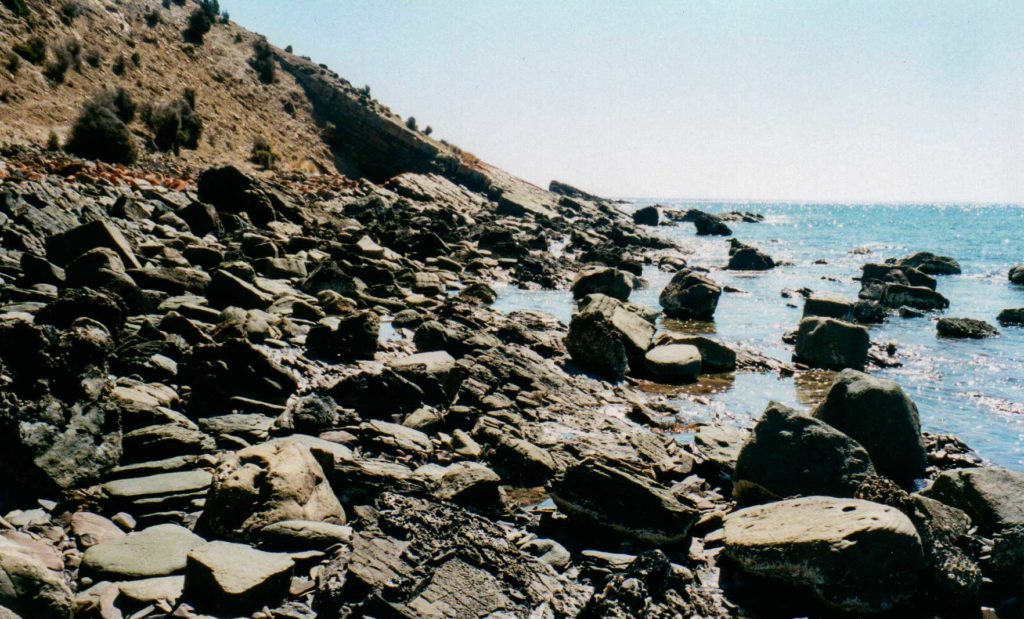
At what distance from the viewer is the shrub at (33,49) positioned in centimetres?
3170

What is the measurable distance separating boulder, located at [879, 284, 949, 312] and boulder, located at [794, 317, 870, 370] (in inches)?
480


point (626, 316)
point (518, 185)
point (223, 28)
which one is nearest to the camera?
point (626, 316)

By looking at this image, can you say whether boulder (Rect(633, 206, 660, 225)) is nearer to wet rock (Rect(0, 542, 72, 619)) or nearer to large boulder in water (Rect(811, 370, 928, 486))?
large boulder in water (Rect(811, 370, 928, 486))

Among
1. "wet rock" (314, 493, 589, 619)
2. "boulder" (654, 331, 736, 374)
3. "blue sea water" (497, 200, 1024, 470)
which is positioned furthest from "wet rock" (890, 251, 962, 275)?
"wet rock" (314, 493, 589, 619)

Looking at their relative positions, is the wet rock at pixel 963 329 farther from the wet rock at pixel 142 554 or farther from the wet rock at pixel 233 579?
the wet rock at pixel 142 554

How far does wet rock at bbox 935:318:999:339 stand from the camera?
2064 cm

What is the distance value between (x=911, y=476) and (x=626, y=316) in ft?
24.9

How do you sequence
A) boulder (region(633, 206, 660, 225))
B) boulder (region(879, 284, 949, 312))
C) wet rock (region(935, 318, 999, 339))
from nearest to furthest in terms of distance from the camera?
wet rock (region(935, 318, 999, 339)) → boulder (region(879, 284, 949, 312)) → boulder (region(633, 206, 660, 225))

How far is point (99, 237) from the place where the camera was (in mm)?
13320

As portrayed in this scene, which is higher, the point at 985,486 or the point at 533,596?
the point at 985,486

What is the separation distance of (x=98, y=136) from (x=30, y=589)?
30.0m

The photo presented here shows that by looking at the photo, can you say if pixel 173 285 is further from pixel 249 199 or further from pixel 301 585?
pixel 249 199

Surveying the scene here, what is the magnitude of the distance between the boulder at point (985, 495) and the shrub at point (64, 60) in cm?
4037

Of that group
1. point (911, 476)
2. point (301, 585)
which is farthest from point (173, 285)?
point (911, 476)
